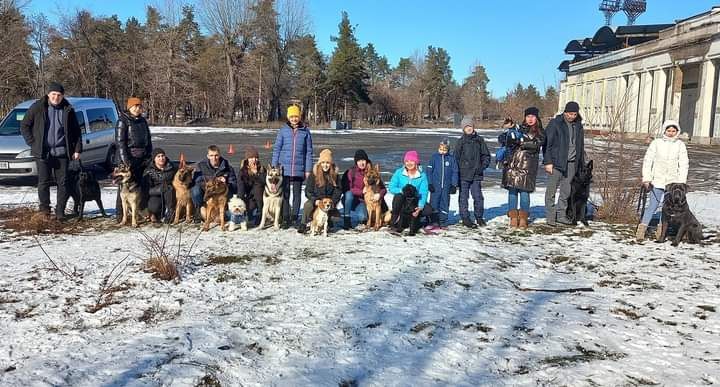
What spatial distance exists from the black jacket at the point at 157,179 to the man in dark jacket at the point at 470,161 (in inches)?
174

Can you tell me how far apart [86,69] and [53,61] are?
3.91m

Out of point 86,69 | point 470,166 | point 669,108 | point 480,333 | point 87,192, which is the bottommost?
point 480,333

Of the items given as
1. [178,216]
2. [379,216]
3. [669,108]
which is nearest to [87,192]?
[178,216]

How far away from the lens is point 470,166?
24.2ft

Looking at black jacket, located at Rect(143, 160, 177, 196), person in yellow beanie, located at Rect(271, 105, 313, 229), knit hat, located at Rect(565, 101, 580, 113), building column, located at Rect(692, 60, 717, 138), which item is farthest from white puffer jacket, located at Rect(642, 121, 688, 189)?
building column, located at Rect(692, 60, 717, 138)

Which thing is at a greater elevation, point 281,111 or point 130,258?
point 281,111

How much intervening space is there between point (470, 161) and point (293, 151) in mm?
2742

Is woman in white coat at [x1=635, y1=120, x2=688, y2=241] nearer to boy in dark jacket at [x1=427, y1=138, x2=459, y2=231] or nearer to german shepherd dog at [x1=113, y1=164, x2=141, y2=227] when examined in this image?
boy in dark jacket at [x1=427, y1=138, x2=459, y2=231]

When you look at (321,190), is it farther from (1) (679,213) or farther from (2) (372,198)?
(1) (679,213)

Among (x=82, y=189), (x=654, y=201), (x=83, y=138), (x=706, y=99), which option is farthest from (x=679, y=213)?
(x=706, y=99)

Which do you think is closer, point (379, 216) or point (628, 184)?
point (379, 216)

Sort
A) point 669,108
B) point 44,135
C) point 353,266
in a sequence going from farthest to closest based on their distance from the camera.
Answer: point 669,108, point 44,135, point 353,266

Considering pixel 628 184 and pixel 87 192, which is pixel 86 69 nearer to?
pixel 87 192

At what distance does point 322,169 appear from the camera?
6906mm
